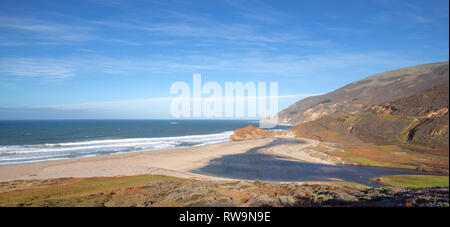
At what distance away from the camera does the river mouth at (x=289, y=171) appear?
83.4 feet

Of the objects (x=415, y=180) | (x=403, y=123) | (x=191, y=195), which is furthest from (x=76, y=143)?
(x=403, y=123)

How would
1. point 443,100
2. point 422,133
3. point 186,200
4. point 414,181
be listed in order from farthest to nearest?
point 443,100 → point 422,133 → point 414,181 → point 186,200

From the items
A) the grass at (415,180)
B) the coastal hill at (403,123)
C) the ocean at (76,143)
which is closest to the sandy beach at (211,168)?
the grass at (415,180)

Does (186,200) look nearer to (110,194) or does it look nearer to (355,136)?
(110,194)

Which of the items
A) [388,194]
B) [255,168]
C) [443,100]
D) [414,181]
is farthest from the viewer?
[443,100]

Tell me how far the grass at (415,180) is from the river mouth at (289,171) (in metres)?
1.44

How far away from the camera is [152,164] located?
3148 cm

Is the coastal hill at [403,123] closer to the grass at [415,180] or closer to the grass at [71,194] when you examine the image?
the grass at [415,180]

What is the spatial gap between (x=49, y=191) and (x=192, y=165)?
17180mm

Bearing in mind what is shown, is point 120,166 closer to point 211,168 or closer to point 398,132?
point 211,168

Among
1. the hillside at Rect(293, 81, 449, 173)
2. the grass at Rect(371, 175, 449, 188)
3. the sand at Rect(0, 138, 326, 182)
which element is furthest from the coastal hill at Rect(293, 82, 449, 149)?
the sand at Rect(0, 138, 326, 182)

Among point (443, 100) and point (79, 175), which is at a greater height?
point (443, 100)

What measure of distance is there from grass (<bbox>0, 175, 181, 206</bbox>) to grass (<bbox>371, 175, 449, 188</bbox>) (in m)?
24.9

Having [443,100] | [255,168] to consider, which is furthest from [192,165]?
[443,100]
